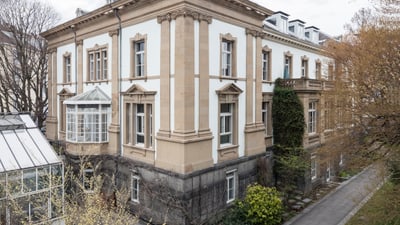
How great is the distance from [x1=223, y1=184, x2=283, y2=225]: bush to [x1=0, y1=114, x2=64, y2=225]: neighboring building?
8538 millimetres

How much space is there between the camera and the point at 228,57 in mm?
17031

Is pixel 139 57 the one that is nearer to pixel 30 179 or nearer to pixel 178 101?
pixel 178 101

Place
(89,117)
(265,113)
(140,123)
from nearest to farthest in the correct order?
(140,123)
(89,117)
(265,113)

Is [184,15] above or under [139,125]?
above

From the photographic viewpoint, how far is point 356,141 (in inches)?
590

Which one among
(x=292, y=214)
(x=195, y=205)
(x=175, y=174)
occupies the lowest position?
(x=292, y=214)

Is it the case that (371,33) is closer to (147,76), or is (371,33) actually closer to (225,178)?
(225,178)

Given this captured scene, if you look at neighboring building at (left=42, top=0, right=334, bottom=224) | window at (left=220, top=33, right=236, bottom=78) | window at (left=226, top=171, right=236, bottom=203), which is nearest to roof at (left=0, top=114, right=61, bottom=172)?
neighboring building at (left=42, top=0, right=334, bottom=224)

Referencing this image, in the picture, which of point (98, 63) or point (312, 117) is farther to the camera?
point (312, 117)

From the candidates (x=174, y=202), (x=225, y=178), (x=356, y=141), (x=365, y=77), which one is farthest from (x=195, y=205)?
(x=365, y=77)

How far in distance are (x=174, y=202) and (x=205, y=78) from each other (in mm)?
6467

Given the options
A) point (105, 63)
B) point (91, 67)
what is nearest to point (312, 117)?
point (105, 63)

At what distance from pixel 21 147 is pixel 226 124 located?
10.7m

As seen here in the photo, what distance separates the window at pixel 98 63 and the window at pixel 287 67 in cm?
1370
